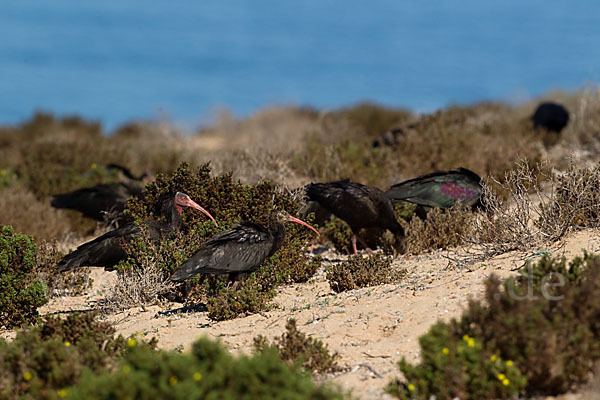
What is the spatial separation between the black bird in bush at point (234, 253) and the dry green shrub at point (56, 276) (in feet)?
Answer: 9.72

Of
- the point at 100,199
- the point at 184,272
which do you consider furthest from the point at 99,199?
the point at 184,272

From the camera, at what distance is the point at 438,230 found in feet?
33.4

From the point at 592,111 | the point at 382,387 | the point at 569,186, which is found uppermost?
the point at 592,111

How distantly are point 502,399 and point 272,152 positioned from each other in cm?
968

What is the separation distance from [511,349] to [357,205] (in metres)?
5.09

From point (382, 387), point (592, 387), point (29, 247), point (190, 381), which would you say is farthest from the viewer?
point (29, 247)

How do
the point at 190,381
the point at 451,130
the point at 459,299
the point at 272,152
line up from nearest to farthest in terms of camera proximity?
the point at 190,381
the point at 459,299
the point at 272,152
the point at 451,130

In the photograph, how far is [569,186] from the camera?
806 centimetres

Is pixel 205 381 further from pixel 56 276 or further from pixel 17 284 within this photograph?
pixel 56 276

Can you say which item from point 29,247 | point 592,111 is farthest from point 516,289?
point 592,111

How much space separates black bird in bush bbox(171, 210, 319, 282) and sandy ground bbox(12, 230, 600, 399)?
0.55 meters

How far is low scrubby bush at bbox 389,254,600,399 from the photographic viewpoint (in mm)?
4871

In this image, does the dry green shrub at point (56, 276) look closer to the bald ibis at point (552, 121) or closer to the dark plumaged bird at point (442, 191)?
the dark plumaged bird at point (442, 191)

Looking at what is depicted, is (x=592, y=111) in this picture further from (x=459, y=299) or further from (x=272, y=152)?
(x=459, y=299)
